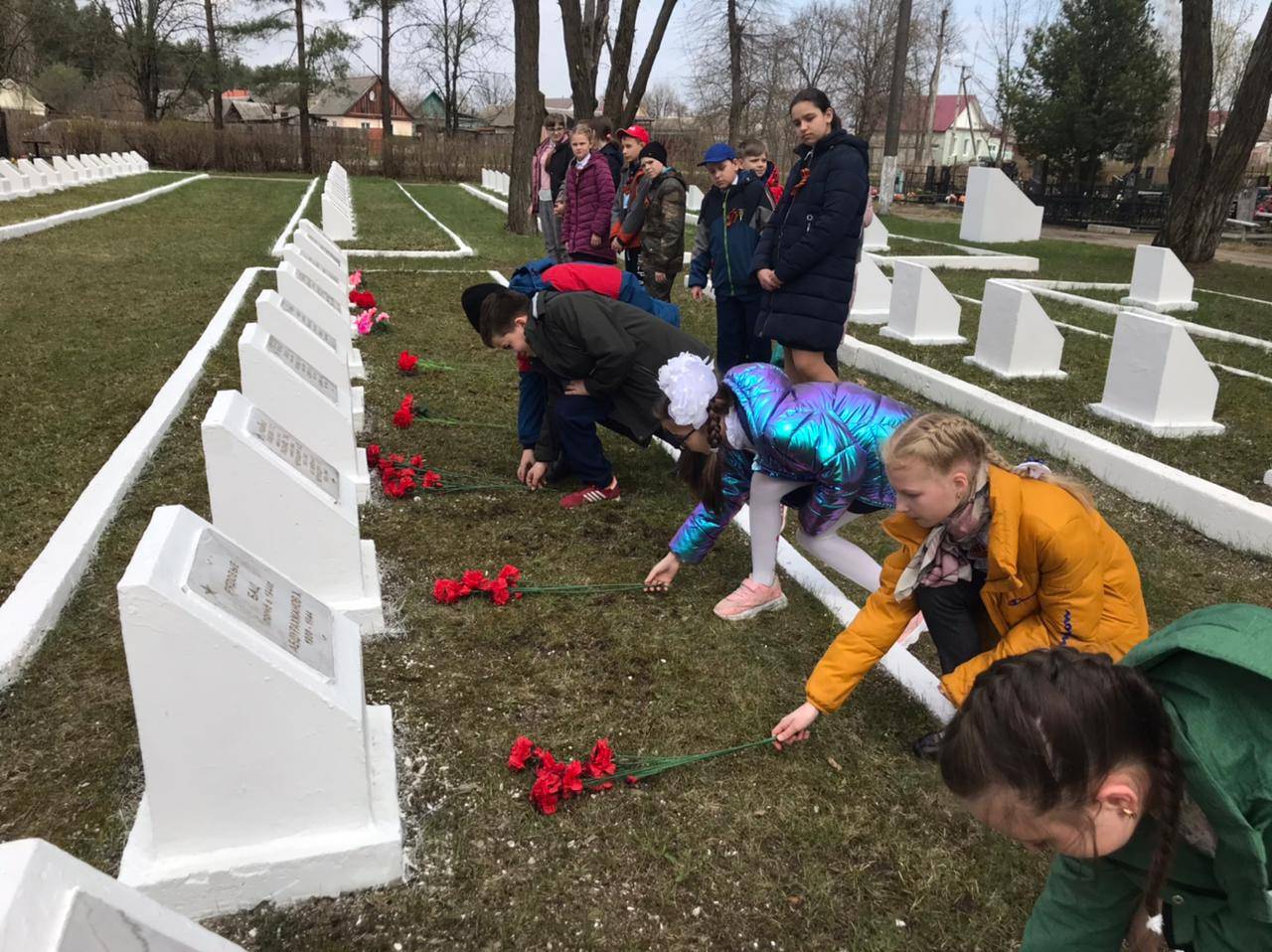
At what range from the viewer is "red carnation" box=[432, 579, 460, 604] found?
354 cm

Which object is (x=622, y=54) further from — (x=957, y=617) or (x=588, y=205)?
(x=957, y=617)

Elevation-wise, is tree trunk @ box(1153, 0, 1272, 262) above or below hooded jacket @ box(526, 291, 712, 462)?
above

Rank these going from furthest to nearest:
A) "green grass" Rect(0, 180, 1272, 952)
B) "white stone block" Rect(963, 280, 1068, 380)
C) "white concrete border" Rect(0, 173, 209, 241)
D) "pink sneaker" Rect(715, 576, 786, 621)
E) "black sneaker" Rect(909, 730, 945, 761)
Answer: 1. "white concrete border" Rect(0, 173, 209, 241)
2. "white stone block" Rect(963, 280, 1068, 380)
3. "pink sneaker" Rect(715, 576, 786, 621)
4. "black sneaker" Rect(909, 730, 945, 761)
5. "green grass" Rect(0, 180, 1272, 952)

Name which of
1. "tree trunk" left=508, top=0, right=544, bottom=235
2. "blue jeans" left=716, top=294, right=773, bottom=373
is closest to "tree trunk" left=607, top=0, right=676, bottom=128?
"tree trunk" left=508, top=0, right=544, bottom=235

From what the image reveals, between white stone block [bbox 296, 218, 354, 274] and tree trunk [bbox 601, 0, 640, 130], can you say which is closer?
white stone block [bbox 296, 218, 354, 274]

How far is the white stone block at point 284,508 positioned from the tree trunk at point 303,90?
36.1m

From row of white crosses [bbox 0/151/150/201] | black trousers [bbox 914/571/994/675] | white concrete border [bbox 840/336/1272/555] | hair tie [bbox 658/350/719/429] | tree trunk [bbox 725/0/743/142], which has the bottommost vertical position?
white concrete border [bbox 840/336/1272/555]

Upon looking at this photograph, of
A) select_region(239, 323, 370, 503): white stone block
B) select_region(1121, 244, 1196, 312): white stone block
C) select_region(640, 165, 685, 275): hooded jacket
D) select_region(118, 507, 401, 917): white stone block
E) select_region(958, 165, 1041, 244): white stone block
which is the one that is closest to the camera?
select_region(118, 507, 401, 917): white stone block

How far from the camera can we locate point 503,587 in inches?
141

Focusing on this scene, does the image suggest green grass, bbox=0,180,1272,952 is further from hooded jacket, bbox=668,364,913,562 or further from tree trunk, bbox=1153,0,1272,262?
tree trunk, bbox=1153,0,1272,262

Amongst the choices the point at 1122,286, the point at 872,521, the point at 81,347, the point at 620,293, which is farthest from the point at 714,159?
the point at 1122,286

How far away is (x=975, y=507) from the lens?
2301 mm

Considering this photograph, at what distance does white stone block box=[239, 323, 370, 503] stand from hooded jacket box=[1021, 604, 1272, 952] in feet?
10.2

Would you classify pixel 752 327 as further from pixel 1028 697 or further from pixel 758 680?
pixel 1028 697
